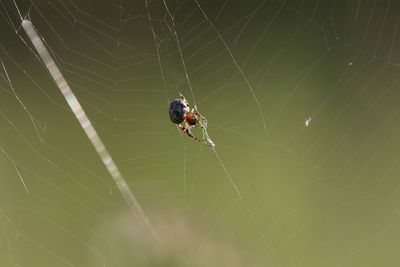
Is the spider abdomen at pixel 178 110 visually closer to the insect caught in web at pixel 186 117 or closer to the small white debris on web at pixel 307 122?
the insect caught in web at pixel 186 117

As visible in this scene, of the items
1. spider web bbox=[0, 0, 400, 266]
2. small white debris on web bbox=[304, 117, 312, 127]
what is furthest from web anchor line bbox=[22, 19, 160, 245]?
small white debris on web bbox=[304, 117, 312, 127]

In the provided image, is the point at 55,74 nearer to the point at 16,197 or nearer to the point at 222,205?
the point at 16,197

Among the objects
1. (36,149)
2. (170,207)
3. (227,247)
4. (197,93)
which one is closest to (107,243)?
(170,207)

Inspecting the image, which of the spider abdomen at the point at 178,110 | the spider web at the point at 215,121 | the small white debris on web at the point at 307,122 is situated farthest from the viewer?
the small white debris on web at the point at 307,122

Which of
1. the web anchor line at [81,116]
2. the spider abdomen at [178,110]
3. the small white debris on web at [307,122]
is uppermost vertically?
the web anchor line at [81,116]

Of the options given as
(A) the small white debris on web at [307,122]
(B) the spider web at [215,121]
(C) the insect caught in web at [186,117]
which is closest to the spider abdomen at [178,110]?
(C) the insect caught in web at [186,117]

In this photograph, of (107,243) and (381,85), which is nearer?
(107,243)

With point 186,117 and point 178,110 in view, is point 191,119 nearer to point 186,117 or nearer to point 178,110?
point 186,117

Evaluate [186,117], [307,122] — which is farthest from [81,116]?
[307,122]
